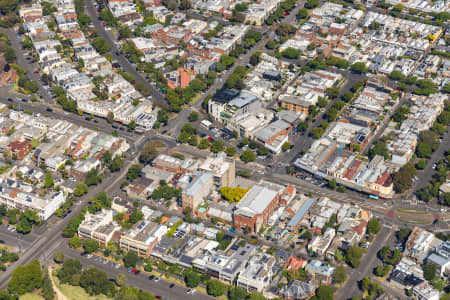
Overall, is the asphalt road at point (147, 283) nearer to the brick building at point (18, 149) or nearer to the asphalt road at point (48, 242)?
the asphalt road at point (48, 242)

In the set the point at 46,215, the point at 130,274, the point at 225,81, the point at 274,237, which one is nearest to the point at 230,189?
the point at 274,237

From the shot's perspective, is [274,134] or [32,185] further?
[274,134]

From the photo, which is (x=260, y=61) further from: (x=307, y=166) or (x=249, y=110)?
(x=307, y=166)

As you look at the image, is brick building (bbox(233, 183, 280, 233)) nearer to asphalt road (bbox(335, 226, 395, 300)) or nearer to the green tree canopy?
asphalt road (bbox(335, 226, 395, 300))

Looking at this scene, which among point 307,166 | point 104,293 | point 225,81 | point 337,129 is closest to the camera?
point 104,293

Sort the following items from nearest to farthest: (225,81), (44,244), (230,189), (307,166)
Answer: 1. (44,244)
2. (230,189)
3. (307,166)
4. (225,81)

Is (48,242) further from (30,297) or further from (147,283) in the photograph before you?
(147,283)
